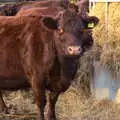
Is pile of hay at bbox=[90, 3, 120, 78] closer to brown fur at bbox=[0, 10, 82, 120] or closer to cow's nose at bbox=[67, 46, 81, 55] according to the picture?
brown fur at bbox=[0, 10, 82, 120]

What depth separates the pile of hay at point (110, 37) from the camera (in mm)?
8328

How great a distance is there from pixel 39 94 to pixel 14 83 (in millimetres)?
453

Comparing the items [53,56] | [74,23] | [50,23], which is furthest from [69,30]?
[53,56]

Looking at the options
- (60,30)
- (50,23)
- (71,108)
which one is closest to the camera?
(60,30)

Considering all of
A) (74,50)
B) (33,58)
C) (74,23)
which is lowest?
(33,58)

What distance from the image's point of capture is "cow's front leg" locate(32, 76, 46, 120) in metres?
6.73

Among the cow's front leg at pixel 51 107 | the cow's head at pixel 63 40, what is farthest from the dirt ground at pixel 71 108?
the cow's head at pixel 63 40

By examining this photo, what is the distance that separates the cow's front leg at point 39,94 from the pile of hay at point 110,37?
1922 mm

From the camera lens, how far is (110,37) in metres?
8.49

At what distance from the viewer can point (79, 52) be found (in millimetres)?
5992

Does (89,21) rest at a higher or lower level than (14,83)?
higher

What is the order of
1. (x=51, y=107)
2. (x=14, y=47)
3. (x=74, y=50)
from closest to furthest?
(x=74, y=50)
(x=14, y=47)
(x=51, y=107)

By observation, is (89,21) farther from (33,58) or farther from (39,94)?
(39,94)

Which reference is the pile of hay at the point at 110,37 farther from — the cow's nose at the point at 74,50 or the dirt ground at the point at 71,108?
the cow's nose at the point at 74,50
